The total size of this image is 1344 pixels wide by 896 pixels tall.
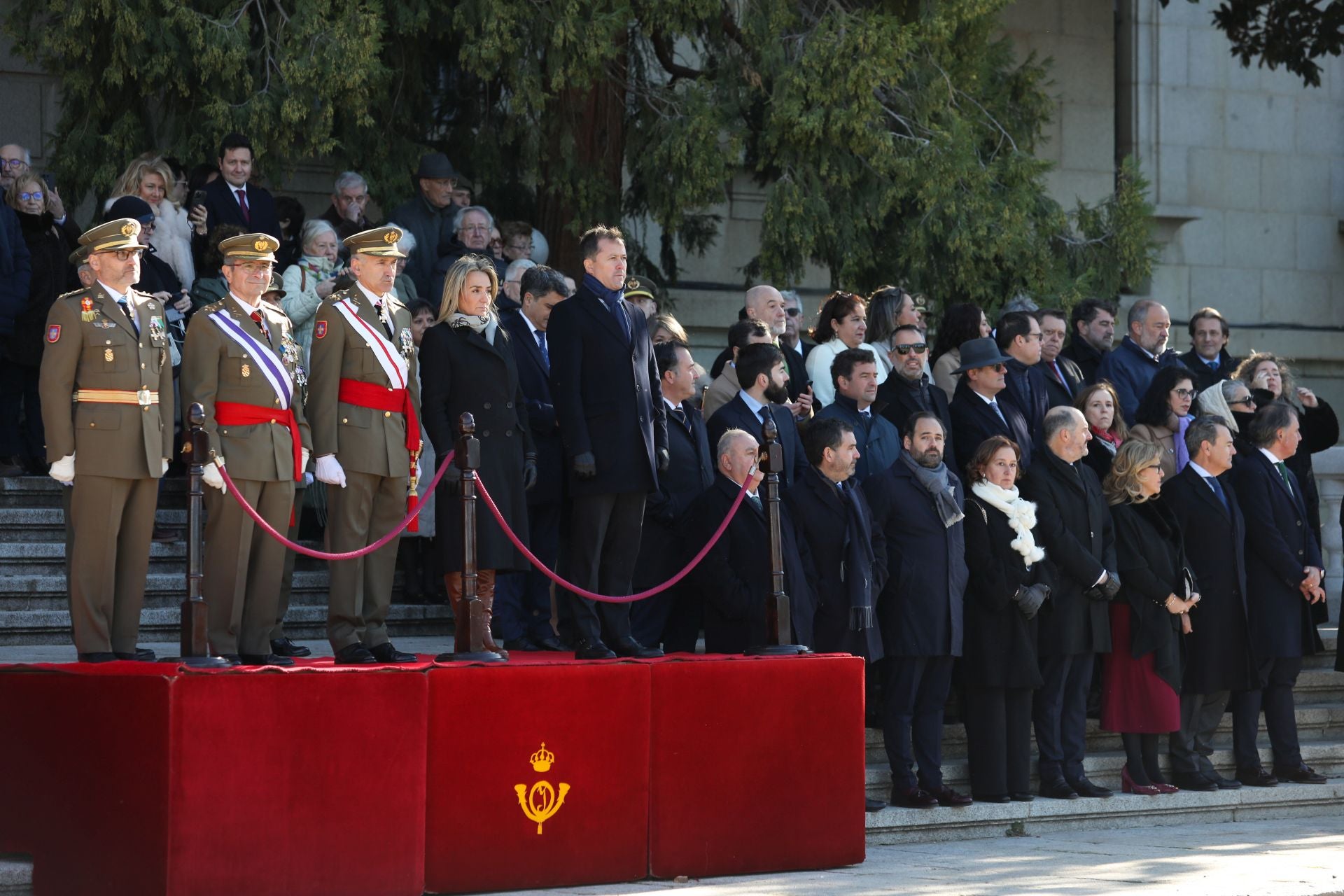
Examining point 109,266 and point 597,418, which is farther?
point 597,418

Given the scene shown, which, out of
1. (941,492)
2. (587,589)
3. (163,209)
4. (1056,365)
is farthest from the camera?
(1056,365)

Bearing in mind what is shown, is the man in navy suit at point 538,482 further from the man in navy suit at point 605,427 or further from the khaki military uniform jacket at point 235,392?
the khaki military uniform jacket at point 235,392

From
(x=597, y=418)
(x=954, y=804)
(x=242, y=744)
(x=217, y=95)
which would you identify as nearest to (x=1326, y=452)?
(x=954, y=804)

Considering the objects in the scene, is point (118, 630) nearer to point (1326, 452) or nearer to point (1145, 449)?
point (1145, 449)

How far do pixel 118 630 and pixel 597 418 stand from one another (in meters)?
2.18

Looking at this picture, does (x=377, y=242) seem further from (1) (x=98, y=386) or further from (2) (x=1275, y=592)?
(2) (x=1275, y=592)

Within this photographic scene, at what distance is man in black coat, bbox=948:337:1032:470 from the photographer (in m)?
10.8

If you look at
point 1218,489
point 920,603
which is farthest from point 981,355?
point 920,603

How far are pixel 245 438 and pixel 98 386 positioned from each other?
614mm

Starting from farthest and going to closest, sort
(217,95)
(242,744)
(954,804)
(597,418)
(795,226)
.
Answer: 1. (795,226)
2. (217,95)
3. (954,804)
4. (597,418)
5. (242,744)

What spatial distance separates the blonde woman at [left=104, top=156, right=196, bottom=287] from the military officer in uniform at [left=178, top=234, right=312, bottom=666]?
3.01 m

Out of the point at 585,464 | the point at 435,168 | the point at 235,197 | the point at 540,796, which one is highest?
the point at 435,168

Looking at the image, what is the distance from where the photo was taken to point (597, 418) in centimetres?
894

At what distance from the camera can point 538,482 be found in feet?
31.9
